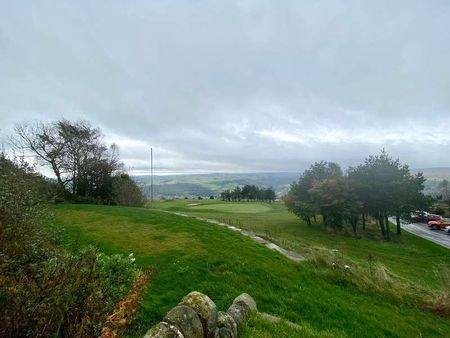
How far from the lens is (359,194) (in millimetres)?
40188

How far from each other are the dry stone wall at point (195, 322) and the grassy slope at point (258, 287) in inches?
24.4

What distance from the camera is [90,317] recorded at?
4.00 m

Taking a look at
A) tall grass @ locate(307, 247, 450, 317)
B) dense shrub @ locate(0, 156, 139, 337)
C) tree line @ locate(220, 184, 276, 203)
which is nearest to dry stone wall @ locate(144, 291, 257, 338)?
dense shrub @ locate(0, 156, 139, 337)

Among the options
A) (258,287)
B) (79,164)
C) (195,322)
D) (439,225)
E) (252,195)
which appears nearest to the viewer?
(195,322)

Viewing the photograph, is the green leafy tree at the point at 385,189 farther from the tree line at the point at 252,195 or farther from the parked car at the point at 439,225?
the tree line at the point at 252,195

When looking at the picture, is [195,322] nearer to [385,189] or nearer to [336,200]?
[336,200]

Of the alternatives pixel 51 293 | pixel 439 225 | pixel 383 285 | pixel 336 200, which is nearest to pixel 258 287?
pixel 383 285

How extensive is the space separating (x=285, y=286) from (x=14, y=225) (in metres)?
7.77

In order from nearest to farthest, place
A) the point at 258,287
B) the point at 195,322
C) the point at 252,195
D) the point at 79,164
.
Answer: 1. the point at 195,322
2. the point at 258,287
3. the point at 79,164
4. the point at 252,195

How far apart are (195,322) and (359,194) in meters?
39.3

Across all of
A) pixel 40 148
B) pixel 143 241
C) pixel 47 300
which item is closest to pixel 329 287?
pixel 143 241

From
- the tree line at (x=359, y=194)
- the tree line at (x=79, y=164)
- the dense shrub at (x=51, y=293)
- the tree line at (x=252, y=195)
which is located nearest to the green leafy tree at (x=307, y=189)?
the tree line at (x=359, y=194)

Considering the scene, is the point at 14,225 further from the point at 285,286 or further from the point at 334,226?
the point at 334,226

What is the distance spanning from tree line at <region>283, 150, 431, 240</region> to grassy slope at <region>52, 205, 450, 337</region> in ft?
79.8
